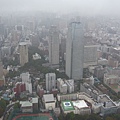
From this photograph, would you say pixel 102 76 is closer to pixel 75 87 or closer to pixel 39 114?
pixel 75 87

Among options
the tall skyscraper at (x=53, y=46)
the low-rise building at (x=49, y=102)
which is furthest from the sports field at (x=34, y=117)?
the tall skyscraper at (x=53, y=46)

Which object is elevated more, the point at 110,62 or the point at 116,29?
the point at 116,29

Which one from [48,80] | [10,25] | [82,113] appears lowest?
[82,113]

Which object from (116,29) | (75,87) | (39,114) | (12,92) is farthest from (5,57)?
(116,29)

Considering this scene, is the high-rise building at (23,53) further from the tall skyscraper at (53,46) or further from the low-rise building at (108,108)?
the low-rise building at (108,108)

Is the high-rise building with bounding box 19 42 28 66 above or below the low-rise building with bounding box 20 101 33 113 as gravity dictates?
above

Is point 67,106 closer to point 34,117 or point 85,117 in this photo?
point 85,117

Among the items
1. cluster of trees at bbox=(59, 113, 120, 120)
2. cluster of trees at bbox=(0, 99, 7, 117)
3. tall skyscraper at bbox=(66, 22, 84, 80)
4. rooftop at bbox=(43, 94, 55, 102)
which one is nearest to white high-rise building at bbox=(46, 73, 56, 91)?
rooftop at bbox=(43, 94, 55, 102)

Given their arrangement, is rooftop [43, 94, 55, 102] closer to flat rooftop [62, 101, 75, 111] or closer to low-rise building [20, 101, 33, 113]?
flat rooftop [62, 101, 75, 111]
